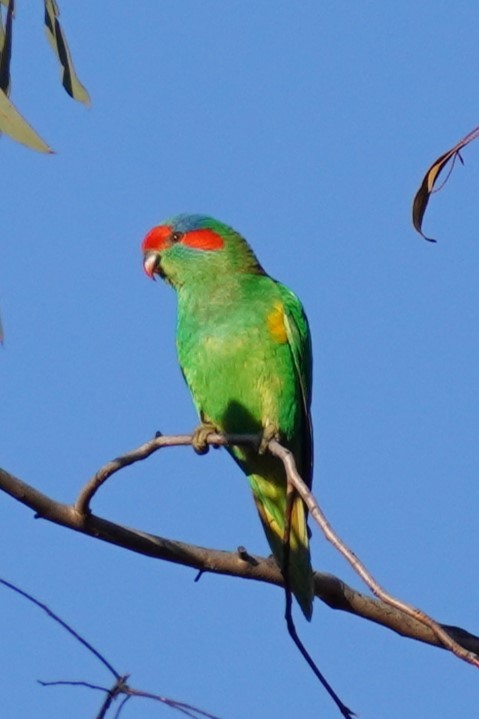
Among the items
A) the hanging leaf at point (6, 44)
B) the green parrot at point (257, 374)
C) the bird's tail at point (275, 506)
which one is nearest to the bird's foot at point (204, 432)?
the green parrot at point (257, 374)

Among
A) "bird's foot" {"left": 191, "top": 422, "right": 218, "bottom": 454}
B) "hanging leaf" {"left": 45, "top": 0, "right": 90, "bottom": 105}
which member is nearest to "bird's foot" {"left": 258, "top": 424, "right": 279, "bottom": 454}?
"bird's foot" {"left": 191, "top": 422, "right": 218, "bottom": 454}

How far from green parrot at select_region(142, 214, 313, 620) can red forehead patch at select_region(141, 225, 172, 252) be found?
1.74ft

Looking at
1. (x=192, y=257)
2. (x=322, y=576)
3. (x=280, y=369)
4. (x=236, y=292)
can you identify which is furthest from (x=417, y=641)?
(x=192, y=257)

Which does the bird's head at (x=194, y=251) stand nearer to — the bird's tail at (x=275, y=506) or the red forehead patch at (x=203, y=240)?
the red forehead patch at (x=203, y=240)

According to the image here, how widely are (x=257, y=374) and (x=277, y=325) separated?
0.78 feet

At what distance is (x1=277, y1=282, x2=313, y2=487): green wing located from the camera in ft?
17.0

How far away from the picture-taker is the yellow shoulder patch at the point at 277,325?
5.17 metres

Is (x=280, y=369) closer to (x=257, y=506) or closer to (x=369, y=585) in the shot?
(x=257, y=506)

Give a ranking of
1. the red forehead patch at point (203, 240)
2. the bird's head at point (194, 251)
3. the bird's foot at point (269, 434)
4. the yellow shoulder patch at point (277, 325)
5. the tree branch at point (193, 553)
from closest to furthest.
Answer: the tree branch at point (193, 553) → the bird's foot at point (269, 434) → the yellow shoulder patch at point (277, 325) → the bird's head at point (194, 251) → the red forehead patch at point (203, 240)

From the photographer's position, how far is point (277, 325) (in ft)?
17.0

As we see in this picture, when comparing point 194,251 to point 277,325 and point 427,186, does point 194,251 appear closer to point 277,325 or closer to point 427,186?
point 277,325

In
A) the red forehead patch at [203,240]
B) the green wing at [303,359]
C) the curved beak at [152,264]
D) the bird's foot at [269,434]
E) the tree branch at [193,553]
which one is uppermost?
the red forehead patch at [203,240]

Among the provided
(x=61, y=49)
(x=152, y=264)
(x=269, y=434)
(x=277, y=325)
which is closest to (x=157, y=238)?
(x=152, y=264)

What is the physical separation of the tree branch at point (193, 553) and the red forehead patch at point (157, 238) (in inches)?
82.2
